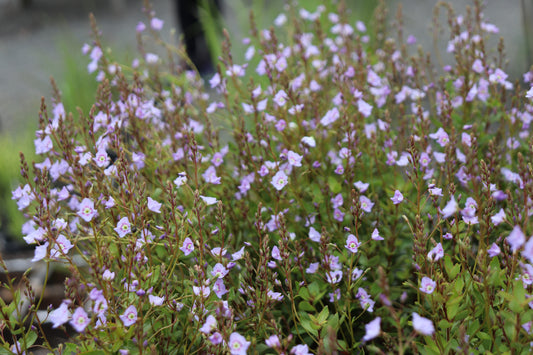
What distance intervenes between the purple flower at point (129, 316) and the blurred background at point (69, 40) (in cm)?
179

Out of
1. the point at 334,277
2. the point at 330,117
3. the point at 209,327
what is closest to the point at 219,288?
the point at 209,327

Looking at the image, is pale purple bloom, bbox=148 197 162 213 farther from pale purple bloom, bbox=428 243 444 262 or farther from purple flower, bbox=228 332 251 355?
pale purple bloom, bbox=428 243 444 262

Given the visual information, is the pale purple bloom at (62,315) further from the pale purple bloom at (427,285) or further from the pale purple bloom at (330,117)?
the pale purple bloom at (330,117)

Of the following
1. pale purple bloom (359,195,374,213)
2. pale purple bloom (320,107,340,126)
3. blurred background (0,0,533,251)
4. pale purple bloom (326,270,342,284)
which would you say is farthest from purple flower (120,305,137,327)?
blurred background (0,0,533,251)

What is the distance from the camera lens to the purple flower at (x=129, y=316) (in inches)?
60.6

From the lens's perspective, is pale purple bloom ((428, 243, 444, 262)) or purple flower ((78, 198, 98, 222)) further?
purple flower ((78, 198, 98, 222))

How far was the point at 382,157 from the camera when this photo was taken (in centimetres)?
238

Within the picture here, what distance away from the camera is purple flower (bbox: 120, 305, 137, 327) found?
5.05 feet

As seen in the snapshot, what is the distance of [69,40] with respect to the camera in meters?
5.22

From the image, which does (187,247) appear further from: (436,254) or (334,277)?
(436,254)

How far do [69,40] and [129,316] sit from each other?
4.27 m

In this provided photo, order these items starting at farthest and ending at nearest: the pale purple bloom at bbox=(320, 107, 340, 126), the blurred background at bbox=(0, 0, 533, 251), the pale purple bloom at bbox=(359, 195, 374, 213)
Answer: the blurred background at bbox=(0, 0, 533, 251) < the pale purple bloom at bbox=(320, 107, 340, 126) < the pale purple bloom at bbox=(359, 195, 374, 213)

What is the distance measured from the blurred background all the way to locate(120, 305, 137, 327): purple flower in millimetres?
1794

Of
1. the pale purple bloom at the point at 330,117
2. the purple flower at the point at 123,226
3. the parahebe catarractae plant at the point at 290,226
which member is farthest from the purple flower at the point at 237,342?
the pale purple bloom at the point at 330,117
